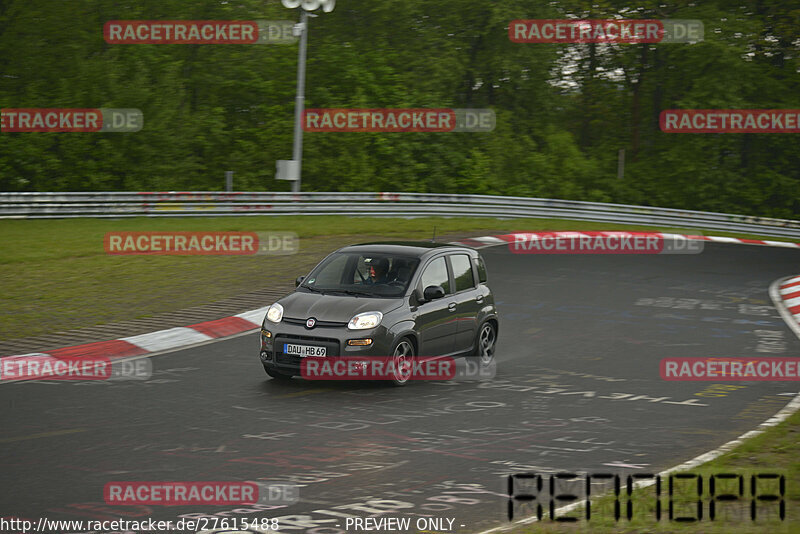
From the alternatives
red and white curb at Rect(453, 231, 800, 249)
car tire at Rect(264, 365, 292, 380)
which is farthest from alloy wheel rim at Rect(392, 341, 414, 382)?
red and white curb at Rect(453, 231, 800, 249)

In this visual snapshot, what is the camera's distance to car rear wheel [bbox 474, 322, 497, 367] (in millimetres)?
12492

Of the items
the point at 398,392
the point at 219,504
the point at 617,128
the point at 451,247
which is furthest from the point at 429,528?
the point at 617,128

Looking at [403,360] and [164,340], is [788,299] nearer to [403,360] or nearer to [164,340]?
[403,360]

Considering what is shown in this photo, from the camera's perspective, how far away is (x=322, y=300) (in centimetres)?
1109

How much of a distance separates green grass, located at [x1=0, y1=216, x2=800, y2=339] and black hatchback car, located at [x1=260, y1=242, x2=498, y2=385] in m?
4.26

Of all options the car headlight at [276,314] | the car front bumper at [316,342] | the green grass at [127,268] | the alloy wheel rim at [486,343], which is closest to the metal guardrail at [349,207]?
the green grass at [127,268]

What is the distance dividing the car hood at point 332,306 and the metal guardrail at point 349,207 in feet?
62.9

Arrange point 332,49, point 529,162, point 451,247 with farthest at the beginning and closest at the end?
point 529,162
point 332,49
point 451,247

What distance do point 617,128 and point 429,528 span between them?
52820mm

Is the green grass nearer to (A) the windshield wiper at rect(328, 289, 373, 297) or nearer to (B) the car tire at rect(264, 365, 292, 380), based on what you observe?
(B) the car tire at rect(264, 365, 292, 380)

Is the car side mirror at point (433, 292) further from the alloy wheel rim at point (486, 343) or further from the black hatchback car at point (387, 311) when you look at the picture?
the alloy wheel rim at point (486, 343)

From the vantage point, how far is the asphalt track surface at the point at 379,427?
696 centimetres

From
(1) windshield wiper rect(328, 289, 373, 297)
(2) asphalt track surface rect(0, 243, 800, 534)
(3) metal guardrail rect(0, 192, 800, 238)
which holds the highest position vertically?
(3) metal guardrail rect(0, 192, 800, 238)

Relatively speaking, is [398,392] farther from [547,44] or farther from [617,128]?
[617,128]
